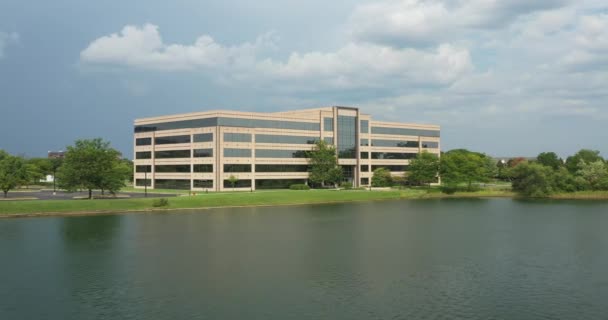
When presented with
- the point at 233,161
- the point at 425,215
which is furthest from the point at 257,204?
the point at 425,215

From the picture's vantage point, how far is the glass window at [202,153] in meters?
101

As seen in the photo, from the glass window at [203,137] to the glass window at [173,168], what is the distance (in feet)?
19.2

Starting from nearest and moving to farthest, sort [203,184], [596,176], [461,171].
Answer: [596,176] → [203,184] → [461,171]

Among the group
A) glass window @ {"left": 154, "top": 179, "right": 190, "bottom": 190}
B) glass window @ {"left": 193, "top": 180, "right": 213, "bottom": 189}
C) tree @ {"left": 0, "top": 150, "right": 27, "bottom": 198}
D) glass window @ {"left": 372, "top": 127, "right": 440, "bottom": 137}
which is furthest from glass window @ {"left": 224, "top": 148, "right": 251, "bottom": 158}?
glass window @ {"left": 372, "top": 127, "right": 440, "bottom": 137}

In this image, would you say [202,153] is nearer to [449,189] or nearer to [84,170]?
[84,170]

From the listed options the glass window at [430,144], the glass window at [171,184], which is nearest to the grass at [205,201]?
the glass window at [171,184]

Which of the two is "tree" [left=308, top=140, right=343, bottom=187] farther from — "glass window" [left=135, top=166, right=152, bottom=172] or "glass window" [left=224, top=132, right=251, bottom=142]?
"glass window" [left=135, top=166, right=152, bottom=172]

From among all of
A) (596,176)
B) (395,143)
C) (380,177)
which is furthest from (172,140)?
(596,176)

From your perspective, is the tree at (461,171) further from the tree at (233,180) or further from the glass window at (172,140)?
the glass window at (172,140)

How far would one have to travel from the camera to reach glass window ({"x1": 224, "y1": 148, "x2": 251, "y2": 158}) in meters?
101

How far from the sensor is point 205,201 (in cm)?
7812

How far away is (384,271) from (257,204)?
5051 centimetres

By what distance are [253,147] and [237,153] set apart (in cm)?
380

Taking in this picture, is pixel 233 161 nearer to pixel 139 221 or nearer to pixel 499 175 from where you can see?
pixel 139 221
